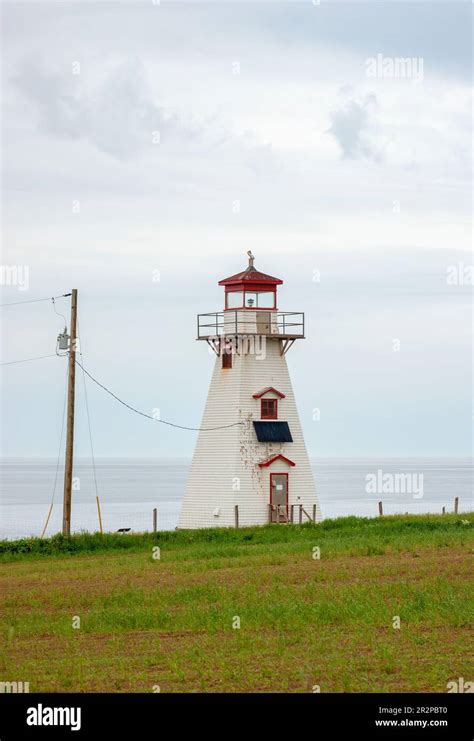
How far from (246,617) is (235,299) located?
28.1 metres

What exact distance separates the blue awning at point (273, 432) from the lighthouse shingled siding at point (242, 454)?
21cm

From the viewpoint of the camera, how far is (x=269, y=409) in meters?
48.4

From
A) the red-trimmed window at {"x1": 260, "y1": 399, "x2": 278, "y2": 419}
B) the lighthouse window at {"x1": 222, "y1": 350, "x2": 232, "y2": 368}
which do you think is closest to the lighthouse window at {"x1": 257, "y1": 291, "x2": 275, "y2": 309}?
→ the lighthouse window at {"x1": 222, "y1": 350, "x2": 232, "y2": 368}

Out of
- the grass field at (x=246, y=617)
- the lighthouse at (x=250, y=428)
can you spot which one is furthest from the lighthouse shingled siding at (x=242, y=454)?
the grass field at (x=246, y=617)

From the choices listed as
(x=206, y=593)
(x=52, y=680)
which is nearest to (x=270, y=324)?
(x=206, y=593)

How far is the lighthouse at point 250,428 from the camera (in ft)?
154

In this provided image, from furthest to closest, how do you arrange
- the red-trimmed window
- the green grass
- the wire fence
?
1. the red-trimmed window
2. the wire fence
3. the green grass

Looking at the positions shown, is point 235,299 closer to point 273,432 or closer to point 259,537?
point 273,432

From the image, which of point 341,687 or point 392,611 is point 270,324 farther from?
A: point 341,687

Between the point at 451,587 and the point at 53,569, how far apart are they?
12886mm

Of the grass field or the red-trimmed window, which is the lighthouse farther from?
the grass field

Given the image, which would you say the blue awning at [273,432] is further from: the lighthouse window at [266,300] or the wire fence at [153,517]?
Answer: the lighthouse window at [266,300]

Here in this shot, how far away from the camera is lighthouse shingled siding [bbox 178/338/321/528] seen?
4672 centimetres

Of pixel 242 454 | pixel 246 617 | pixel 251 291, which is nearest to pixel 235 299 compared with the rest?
pixel 251 291
